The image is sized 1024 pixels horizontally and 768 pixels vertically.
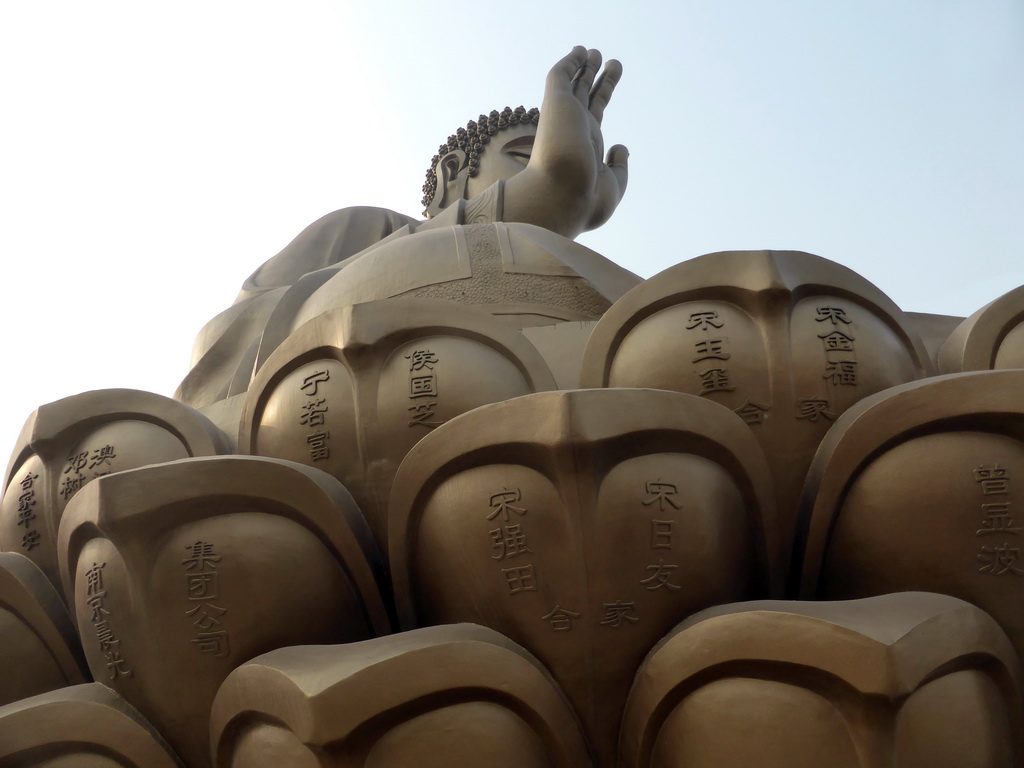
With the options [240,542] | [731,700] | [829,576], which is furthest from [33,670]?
[829,576]

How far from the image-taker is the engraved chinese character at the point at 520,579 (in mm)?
2248

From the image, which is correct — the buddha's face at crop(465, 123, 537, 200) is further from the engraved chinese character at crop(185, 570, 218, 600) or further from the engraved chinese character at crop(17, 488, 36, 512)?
the engraved chinese character at crop(185, 570, 218, 600)

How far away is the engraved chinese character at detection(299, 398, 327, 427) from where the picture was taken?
2805 mm

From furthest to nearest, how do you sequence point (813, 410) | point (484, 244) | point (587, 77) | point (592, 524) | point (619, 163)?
point (619, 163) → point (587, 77) → point (484, 244) → point (813, 410) → point (592, 524)

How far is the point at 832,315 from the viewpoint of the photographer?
272 centimetres

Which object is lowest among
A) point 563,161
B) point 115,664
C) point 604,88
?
point 115,664

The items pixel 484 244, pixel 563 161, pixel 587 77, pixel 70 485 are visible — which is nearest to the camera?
pixel 70 485

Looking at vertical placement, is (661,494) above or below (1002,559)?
above

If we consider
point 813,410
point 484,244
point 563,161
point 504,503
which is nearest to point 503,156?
point 563,161

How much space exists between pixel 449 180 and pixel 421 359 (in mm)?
4084

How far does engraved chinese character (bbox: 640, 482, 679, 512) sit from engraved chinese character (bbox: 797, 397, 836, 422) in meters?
0.50

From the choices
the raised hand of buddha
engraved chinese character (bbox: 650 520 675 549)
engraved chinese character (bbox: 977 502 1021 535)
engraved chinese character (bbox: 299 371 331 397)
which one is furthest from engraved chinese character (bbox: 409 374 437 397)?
the raised hand of buddha

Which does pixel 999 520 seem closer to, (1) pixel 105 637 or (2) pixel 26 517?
(1) pixel 105 637

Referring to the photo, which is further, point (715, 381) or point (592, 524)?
point (715, 381)
